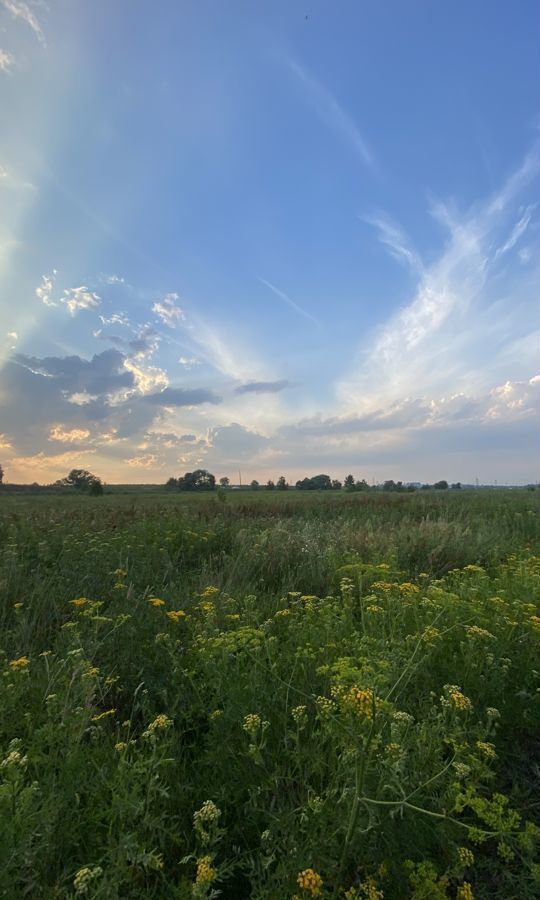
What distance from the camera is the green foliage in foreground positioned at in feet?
Answer: 5.76

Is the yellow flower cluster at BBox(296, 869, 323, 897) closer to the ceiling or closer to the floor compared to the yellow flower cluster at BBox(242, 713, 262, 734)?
closer to the floor

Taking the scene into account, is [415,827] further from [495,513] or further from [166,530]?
[495,513]

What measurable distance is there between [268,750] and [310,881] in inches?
33.1

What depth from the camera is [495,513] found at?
46.6ft

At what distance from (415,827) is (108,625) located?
289cm

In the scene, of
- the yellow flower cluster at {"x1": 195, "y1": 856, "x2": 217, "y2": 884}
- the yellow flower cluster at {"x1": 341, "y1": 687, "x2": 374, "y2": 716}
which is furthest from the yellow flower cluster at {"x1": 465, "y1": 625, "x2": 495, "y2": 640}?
the yellow flower cluster at {"x1": 195, "y1": 856, "x2": 217, "y2": 884}

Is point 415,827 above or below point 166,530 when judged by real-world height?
below

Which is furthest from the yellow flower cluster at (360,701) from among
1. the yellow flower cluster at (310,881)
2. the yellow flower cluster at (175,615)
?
the yellow flower cluster at (175,615)

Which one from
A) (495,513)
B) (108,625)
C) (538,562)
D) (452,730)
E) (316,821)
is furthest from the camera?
(495,513)

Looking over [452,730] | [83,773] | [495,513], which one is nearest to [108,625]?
[83,773]

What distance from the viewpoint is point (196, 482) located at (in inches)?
2406

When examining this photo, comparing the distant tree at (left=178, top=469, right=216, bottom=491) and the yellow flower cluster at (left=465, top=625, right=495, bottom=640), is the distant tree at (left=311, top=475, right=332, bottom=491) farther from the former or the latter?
the yellow flower cluster at (left=465, top=625, right=495, bottom=640)

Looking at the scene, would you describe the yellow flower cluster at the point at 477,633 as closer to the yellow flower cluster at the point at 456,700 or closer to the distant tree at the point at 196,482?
the yellow flower cluster at the point at 456,700

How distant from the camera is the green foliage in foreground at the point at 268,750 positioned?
176 centimetres
